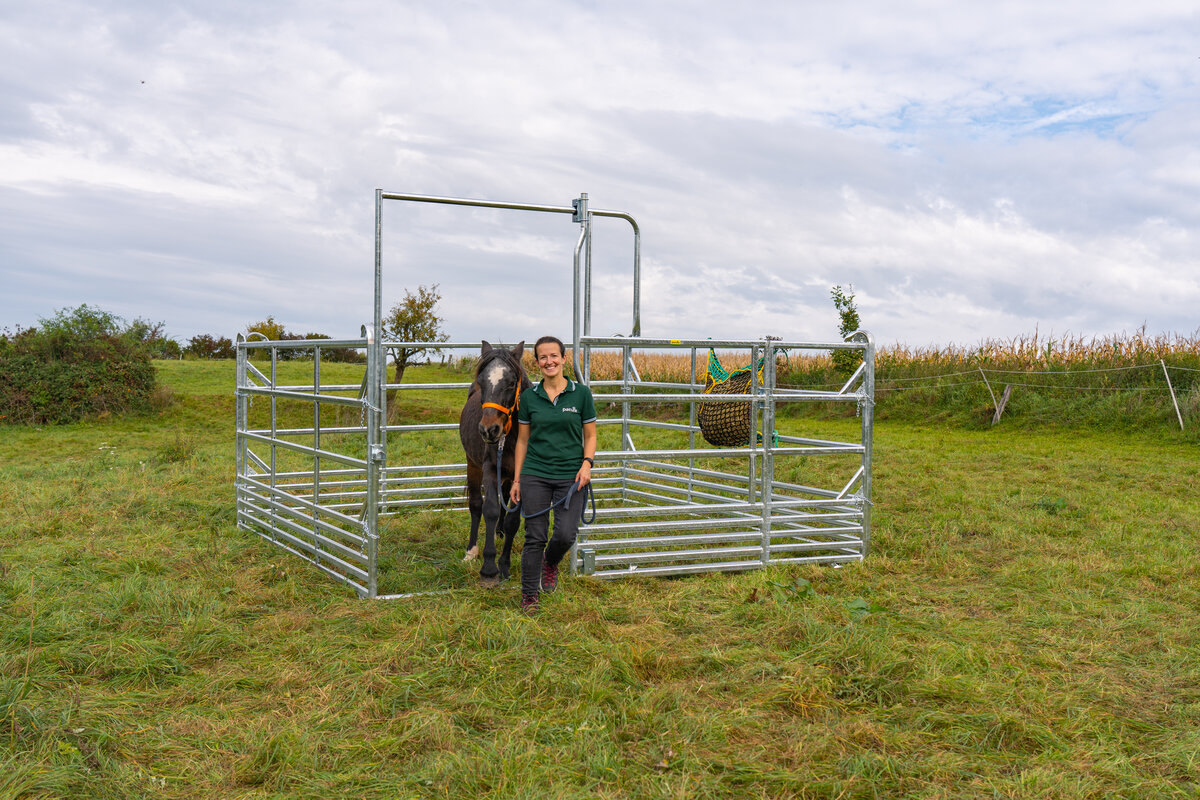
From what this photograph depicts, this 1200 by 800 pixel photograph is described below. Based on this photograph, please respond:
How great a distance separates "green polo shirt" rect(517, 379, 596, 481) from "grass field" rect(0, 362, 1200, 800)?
0.80 meters

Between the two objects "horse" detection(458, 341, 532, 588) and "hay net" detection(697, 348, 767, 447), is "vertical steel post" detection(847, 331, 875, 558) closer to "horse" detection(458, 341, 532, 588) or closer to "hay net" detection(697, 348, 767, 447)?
"hay net" detection(697, 348, 767, 447)

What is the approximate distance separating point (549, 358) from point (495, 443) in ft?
3.18

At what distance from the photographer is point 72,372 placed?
17.3m

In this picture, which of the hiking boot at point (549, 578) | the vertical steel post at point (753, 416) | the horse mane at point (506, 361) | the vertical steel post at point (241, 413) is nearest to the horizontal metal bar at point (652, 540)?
the vertical steel post at point (753, 416)

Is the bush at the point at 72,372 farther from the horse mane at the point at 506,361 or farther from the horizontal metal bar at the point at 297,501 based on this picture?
the horse mane at the point at 506,361

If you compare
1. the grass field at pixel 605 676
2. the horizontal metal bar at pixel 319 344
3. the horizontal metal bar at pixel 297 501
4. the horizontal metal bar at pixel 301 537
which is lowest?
the grass field at pixel 605 676

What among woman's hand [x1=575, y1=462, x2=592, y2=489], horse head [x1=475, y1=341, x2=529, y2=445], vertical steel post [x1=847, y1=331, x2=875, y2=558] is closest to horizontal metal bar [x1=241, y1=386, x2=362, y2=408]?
horse head [x1=475, y1=341, x2=529, y2=445]

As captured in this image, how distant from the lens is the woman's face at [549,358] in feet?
15.3

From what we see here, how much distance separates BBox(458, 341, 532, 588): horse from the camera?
511 cm

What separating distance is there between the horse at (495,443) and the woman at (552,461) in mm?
250

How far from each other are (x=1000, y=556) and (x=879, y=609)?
2.20 meters

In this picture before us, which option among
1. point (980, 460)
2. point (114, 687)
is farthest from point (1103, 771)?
point (980, 460)

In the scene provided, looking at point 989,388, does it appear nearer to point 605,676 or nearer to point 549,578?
point 549,578

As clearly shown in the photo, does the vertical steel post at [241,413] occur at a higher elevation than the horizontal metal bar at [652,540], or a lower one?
higher
